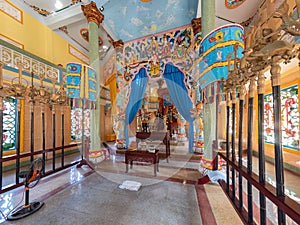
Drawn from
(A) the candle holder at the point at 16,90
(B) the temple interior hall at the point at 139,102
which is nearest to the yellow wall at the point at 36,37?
(B) the temple interior hall at the point at 139,102

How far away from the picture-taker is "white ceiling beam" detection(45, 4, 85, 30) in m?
4.33

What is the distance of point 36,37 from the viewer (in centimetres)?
437

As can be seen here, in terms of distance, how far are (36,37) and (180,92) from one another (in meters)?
5.46

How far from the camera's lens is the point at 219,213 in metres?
1.69

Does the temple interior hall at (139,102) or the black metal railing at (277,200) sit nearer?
the black metal railing at (277,200)

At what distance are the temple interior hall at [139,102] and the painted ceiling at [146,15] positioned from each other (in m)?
0.04

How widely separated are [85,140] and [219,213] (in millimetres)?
3661

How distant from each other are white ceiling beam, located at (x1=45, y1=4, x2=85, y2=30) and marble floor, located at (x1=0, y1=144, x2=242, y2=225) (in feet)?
16.9

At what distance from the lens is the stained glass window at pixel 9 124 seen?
3596 mm

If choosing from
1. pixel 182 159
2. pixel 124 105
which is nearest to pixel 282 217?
pixel 182 159

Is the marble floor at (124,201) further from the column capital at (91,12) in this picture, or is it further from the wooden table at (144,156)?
the column capital at (91,12)

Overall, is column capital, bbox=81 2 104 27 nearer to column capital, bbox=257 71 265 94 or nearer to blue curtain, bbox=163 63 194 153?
blue curtain, bbox=163 63 194 153

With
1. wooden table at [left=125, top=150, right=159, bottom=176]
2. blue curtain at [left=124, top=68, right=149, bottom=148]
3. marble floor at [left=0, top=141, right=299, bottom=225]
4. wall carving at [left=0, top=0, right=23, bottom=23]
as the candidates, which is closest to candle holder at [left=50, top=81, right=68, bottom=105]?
marble floor at [left=0, top=141, right=299, bottom=225]

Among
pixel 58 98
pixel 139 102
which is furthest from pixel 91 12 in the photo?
pixel 139 102
